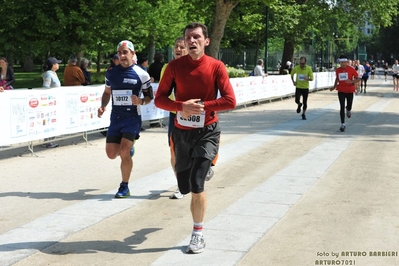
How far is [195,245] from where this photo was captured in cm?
616

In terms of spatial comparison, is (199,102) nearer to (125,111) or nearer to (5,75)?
(125,111)

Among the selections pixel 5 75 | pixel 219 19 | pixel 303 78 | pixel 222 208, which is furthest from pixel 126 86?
pixel 219 19

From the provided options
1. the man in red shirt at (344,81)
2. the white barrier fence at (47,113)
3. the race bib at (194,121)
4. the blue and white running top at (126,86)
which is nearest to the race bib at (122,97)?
the blue and white running top at (126,86)

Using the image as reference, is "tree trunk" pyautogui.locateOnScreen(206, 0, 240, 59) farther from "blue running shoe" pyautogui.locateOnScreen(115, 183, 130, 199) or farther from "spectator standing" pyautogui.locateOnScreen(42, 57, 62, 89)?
"blue running shoe" pyautogui.locateOnScreen(115, 183, 130, 199)

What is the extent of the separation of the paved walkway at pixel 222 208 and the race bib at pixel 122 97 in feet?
3.97

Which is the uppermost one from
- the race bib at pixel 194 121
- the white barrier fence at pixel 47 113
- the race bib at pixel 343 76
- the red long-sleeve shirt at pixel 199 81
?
the red long-sleeve shirt at pixel 199 81

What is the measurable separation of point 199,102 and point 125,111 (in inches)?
114

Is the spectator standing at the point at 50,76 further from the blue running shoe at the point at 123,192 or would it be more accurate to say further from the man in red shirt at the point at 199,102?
the man in red shirt at the point at 199,102

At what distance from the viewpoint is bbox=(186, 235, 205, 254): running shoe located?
614cm

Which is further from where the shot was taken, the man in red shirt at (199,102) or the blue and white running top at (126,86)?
the blue and white running top at (126,86)

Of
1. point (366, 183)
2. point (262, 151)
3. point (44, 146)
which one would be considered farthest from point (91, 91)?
point (366, 183)

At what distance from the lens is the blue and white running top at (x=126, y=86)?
872 centimetres

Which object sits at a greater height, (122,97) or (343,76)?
(122,97)

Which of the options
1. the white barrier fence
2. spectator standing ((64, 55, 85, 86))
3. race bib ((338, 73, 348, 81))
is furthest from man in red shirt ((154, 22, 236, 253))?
race bib ((338, 73, 348, 81))
